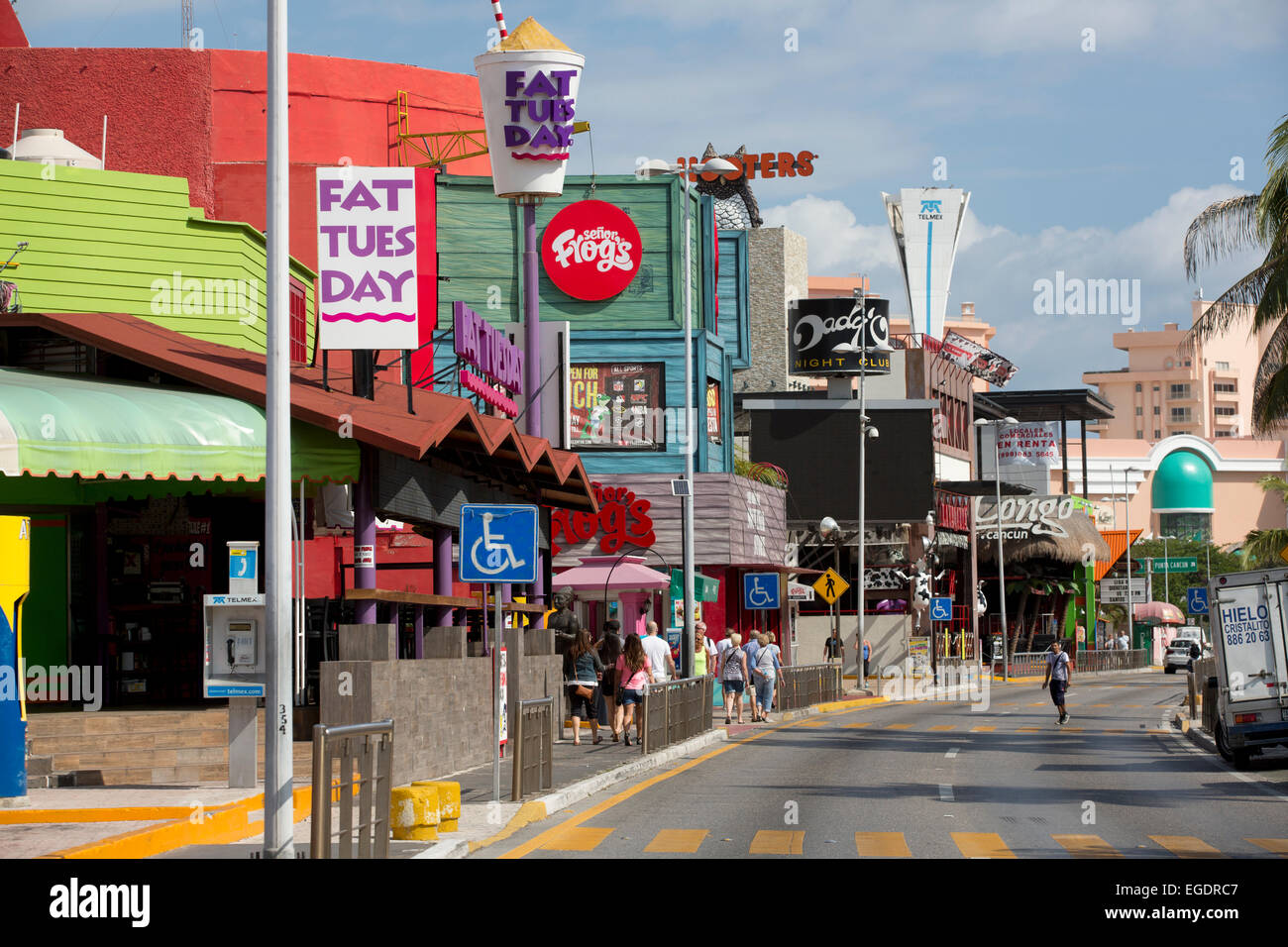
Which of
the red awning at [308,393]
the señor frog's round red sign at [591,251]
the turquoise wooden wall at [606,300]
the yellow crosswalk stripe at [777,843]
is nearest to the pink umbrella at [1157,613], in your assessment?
the turquoise wooden wall at [606,300]

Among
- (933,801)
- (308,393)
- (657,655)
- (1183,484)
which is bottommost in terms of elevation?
(933,801)

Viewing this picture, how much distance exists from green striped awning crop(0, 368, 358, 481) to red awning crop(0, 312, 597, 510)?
0.33 metres

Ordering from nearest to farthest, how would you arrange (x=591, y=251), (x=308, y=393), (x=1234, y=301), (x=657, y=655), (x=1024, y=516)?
(x=308, y=393) → (x=657, y=655) → (x=1234, y=301) → (x=591, y=251) → (x=1024, y=516)

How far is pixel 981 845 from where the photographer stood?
45.2 feet

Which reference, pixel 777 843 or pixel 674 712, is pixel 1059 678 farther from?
pixel 777 843

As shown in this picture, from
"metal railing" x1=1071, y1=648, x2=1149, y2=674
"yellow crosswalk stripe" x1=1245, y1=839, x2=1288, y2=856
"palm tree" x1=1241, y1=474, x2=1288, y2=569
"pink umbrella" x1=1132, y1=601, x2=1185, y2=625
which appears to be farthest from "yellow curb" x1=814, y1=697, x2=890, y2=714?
"pink umbrella" x1=1132, y1=601, x2=1185, y2=625

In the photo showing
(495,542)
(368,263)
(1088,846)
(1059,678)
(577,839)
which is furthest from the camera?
(1059,678)

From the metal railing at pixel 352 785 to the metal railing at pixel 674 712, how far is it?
34.8ft

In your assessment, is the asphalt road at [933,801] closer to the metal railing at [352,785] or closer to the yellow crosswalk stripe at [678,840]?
the yellow crosswalk stripe at [678,840]

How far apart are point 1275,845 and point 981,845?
2.66 m

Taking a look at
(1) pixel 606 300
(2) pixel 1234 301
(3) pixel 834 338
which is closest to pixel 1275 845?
(2) pixel 1234 301

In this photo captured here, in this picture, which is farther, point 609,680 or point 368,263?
point 609,680

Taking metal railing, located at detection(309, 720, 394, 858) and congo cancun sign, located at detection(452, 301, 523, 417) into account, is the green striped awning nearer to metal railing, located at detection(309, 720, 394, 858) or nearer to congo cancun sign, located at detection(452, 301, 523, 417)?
congo cancun sign, located at detection(452, 301, 523, 417)
